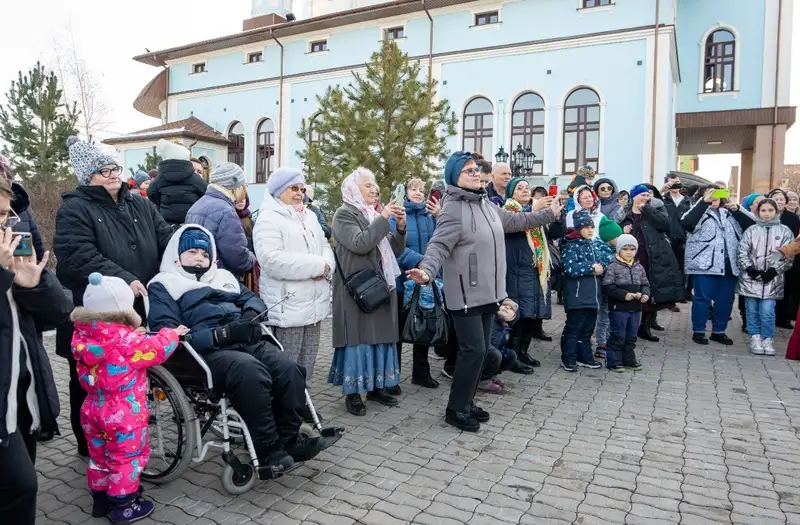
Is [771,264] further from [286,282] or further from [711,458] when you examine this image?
[286,282]

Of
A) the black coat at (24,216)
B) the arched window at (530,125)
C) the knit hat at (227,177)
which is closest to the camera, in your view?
the black coat at (24,216)

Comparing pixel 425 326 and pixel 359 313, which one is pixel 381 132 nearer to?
pixel 425 326

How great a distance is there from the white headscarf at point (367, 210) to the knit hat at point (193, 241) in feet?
4.39

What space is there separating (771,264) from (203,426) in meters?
6.71

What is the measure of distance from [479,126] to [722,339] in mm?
16902

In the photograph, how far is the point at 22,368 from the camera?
2447mm

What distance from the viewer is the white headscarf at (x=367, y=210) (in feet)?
15.2

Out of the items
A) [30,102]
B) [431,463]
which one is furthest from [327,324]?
[30,102]

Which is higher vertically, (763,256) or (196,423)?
(763,256)

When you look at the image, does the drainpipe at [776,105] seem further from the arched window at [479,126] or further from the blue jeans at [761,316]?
the blue jeans at [761,316]

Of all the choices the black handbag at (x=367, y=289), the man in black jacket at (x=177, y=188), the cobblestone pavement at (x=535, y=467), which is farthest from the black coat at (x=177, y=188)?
the cobblestone pavement at (x=535, y=467)

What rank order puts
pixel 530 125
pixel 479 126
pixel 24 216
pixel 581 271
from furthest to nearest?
pixel 479 126 → pixel 530 125 → pixel 581 271 → pixel 24 216

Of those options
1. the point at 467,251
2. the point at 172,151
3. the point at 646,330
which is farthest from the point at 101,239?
the point at 646,330

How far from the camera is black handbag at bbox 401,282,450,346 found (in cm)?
486
